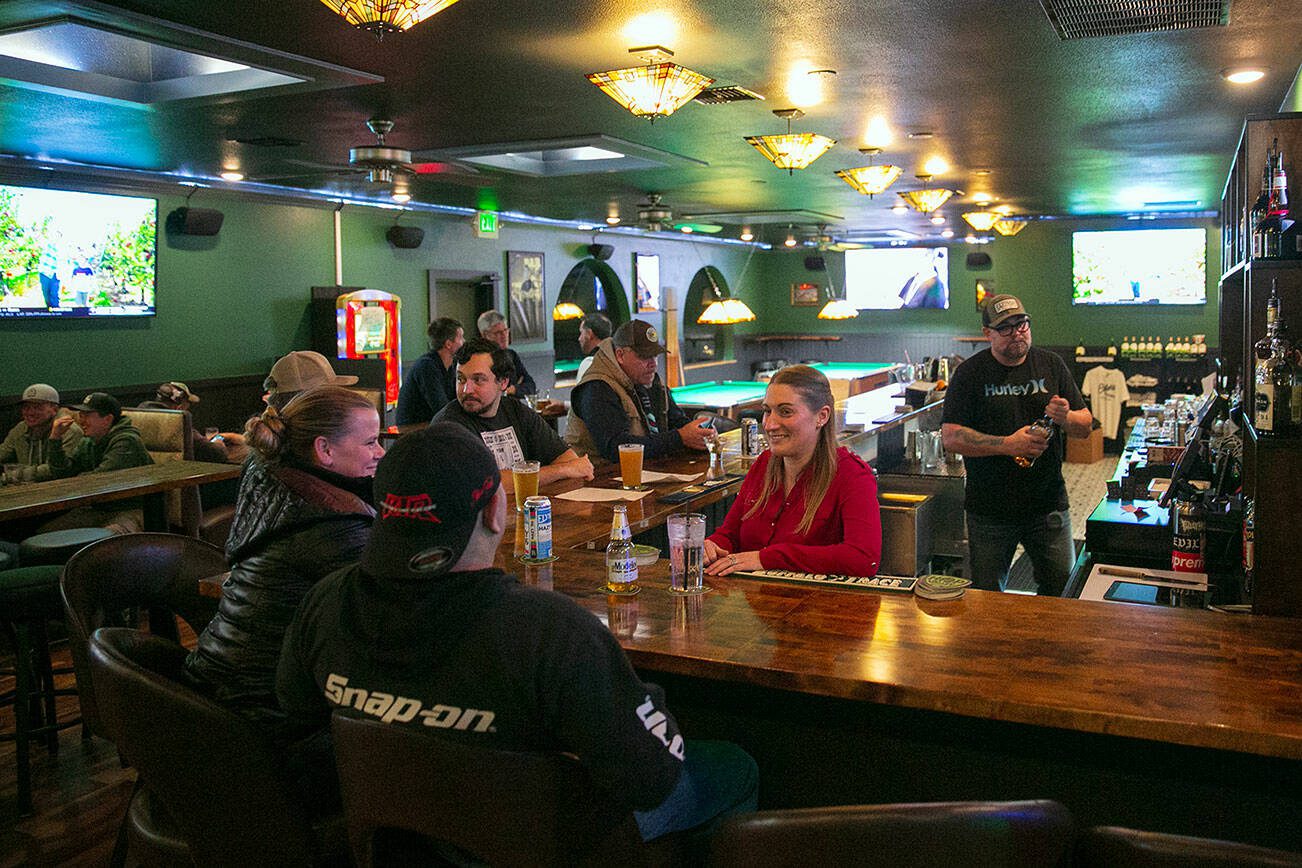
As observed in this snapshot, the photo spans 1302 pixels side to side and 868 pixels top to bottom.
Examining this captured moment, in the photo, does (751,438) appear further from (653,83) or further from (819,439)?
(819,439)

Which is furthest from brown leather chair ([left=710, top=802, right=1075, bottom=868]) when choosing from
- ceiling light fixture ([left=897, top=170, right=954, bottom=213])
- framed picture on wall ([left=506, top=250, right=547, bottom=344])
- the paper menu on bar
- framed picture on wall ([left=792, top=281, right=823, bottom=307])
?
framed picture on wall ([left=792, top=281, right=823, bottom=307])

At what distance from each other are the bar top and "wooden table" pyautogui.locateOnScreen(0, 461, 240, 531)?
9.40 ft

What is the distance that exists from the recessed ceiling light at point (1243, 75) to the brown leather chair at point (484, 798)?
4.76 metres

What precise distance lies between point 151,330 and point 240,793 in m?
7.38

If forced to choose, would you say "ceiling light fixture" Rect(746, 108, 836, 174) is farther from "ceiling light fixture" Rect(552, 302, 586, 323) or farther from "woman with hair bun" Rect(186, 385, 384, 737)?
"ceiling light fixture" Rect(552, 302, 586, 323)

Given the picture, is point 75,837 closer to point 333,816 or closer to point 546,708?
point 333,816

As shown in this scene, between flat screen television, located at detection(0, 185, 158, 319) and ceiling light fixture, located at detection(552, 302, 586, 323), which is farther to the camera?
ceiling light fixture, located at detection(552, 302, 586, 323)

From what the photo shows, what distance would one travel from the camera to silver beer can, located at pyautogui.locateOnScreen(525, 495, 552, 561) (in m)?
3.01

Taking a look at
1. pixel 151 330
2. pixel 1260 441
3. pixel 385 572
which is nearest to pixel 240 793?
pixel 385 572

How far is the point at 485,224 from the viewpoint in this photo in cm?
1159

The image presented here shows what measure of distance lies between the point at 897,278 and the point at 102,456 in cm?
1310

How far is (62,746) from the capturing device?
14.1 feet

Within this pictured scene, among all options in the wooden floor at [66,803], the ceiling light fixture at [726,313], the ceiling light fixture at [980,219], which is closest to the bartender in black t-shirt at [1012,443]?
the wooden floor at [66,803]

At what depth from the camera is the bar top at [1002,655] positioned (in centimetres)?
186
